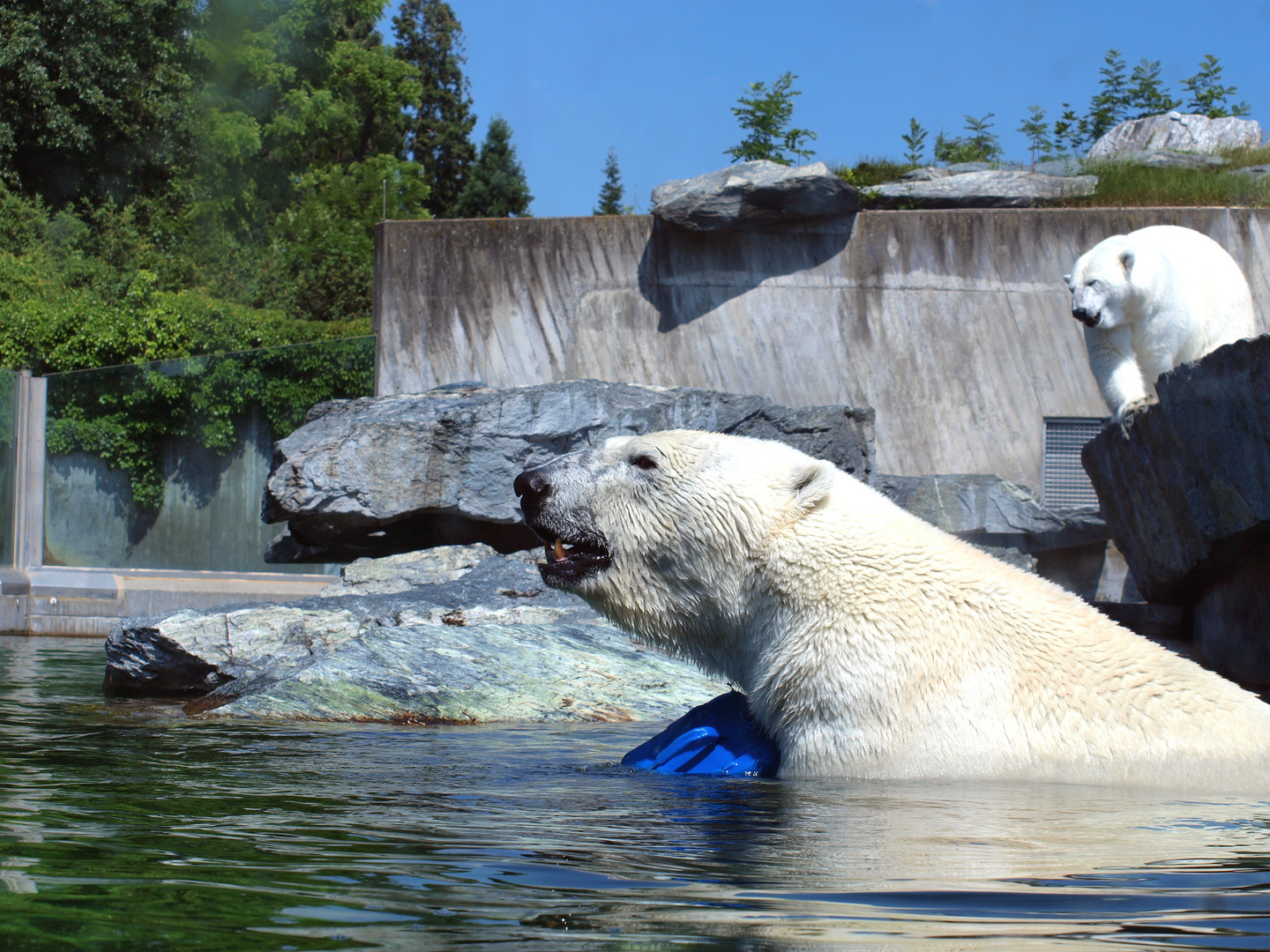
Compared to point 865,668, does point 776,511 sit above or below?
above

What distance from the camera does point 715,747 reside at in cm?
328

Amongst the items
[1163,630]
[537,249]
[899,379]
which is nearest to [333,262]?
[537,249]

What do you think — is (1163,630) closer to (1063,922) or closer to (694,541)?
(694,541)

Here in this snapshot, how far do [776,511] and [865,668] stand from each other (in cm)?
47

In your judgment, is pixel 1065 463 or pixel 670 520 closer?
pixel 670 520

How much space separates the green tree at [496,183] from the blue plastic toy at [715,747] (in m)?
40.2

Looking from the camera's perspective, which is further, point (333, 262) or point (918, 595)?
point (333, 262)

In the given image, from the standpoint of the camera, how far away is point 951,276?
1329 cm

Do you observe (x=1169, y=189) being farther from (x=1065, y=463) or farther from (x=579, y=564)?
(x=579, y=564)

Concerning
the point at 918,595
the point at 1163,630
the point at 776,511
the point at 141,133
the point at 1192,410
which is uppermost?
the point at 141,133

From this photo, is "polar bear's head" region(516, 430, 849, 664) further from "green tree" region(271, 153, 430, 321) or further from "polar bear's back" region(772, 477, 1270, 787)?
"green tree" region(271, 153, 430, 321)

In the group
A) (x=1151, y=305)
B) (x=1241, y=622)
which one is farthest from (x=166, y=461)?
(x=1241, y=622)

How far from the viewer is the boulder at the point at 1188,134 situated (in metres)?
17.8

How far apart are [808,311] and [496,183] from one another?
3231cm
